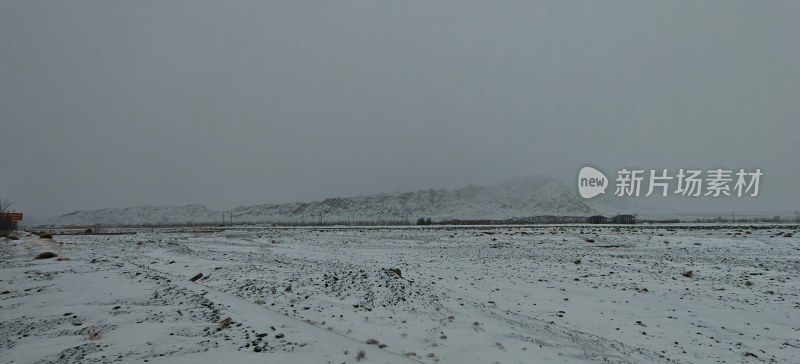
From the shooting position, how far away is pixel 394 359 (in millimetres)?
8047

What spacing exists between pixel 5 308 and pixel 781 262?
118 ft

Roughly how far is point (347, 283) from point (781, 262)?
25614mm

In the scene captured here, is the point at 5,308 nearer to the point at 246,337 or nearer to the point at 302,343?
the point at 246,337

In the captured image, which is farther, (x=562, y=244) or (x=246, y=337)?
(x=562, y=244)

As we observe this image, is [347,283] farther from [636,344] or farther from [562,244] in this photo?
[562,244]

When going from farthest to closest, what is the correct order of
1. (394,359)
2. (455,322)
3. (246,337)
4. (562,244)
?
1. (562,244)
2. (455,322)
3. (246,337)
4. (394,359)

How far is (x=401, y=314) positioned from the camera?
40.4 ft

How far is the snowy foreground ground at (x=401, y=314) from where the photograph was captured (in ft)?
27.3

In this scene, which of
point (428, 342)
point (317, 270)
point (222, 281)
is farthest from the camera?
point (317, 270)

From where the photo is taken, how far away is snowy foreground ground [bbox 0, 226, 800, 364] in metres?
8.32

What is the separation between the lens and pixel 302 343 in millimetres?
8406

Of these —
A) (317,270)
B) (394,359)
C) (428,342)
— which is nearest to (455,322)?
(428,342)

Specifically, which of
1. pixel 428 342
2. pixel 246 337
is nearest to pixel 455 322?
pixel 428 342

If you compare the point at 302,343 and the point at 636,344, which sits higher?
the point at 302,343
